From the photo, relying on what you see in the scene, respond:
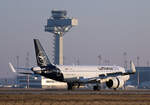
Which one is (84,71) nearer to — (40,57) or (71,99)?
(40,57)

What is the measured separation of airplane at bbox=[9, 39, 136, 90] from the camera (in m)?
92.0

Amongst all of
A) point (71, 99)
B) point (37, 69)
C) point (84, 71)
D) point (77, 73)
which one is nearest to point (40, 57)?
point (37, 69)

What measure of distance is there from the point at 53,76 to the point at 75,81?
576 cm

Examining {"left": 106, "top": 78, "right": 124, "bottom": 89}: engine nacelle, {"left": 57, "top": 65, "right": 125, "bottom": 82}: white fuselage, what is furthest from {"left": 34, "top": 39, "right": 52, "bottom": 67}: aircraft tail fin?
{"left": 106, "top": 78, "right": 124, "bottom": 89}: engine nacelle

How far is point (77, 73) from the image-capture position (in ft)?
316

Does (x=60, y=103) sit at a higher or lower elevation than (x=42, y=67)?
lower

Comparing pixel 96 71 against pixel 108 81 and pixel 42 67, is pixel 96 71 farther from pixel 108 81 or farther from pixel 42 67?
pixel 42 67

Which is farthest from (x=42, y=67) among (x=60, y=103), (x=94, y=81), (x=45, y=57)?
(x=60, y=103)

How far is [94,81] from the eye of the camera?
3836 inches

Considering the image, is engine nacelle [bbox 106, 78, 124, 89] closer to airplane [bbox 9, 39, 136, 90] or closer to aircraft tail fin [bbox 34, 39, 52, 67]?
airplane [bbox 9, 39, 136, 90]

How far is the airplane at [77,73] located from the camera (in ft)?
302

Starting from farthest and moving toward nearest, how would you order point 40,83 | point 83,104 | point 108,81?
point 40,83 < point 108,81 < point 83,104

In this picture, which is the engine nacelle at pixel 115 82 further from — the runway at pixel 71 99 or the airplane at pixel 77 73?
the runway at pixel 71 99

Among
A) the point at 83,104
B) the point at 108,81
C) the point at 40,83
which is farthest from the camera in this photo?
the point at 40,83
